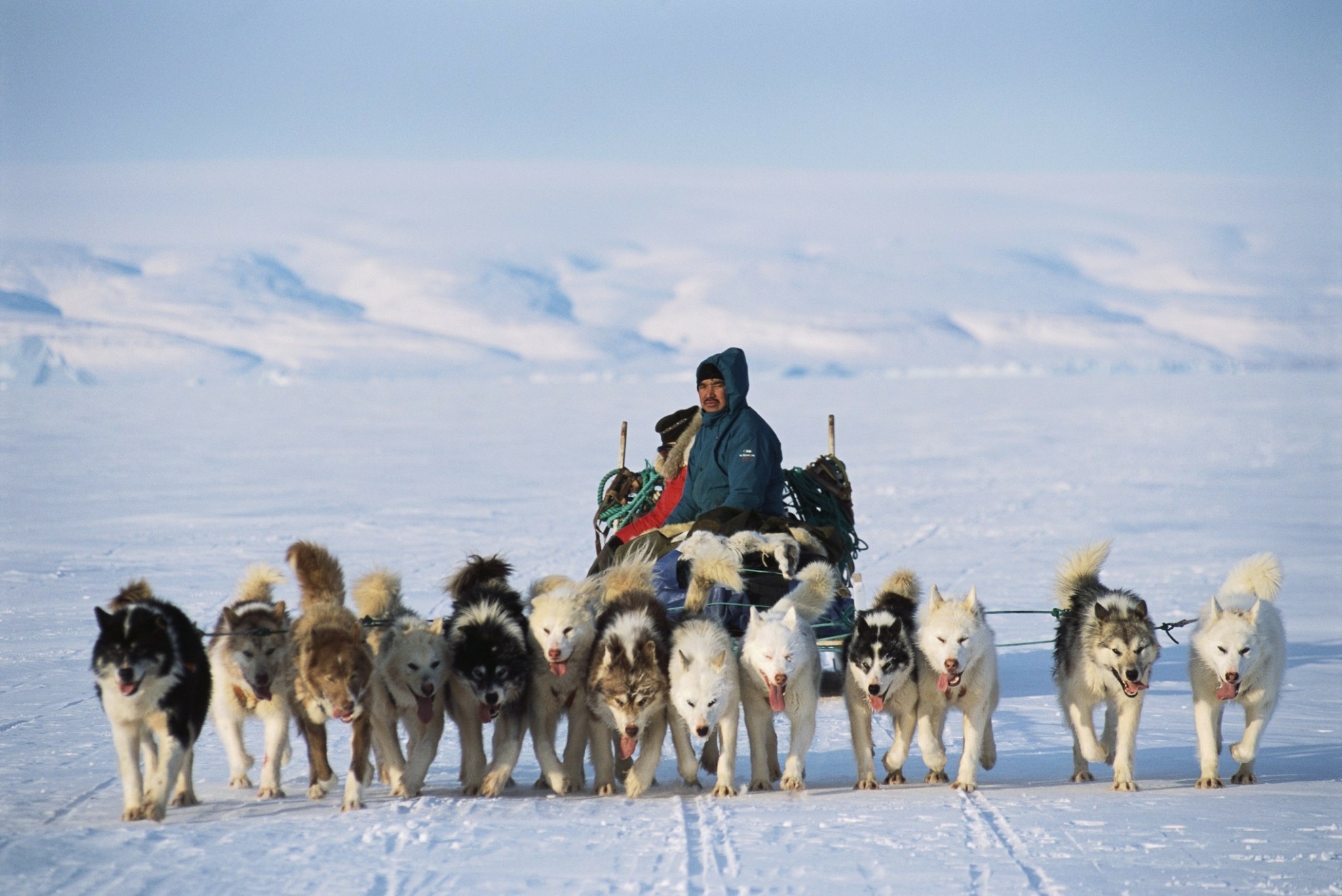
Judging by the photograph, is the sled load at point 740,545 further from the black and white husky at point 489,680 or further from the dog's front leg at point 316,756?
the dog's front leg at point 316,756

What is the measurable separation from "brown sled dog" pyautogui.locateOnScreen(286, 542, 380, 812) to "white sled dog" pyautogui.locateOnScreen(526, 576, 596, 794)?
0.63 meters

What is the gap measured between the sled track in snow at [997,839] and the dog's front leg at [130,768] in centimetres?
277

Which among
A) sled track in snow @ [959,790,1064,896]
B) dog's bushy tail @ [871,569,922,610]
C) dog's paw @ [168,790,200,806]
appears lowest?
sled track in snow @ [959,790,1064,896]

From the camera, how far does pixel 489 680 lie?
17.4 feet

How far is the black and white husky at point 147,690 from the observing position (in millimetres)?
4891

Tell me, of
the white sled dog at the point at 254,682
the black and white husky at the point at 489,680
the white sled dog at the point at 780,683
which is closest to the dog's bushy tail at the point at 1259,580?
the white sled dog at the point at 780,683

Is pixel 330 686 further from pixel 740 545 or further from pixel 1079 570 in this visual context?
pixel 1079 570

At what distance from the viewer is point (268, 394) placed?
41.7m

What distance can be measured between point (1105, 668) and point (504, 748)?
7.61 feet

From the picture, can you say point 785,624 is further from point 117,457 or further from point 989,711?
point 117,457

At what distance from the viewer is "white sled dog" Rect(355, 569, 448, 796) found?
5.34 metres

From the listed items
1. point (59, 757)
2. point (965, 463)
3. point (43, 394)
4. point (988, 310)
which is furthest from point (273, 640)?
point (988, 310)

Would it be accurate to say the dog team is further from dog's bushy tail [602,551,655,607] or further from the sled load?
the sled load

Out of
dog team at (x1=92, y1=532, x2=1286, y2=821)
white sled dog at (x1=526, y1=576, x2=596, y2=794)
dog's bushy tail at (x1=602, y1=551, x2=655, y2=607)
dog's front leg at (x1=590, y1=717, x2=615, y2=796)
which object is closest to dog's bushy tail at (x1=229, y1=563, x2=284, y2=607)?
dog team at (x1=92, y1=532, x2=1286, y2=821)
